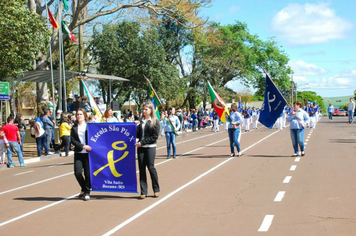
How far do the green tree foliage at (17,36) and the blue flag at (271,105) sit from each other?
30.9ft

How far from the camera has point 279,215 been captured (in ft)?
23.5

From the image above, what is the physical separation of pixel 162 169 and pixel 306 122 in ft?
16.8

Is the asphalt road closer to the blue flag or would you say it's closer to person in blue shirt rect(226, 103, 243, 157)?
person in blue shirt rect(226, 103, 243, 157)

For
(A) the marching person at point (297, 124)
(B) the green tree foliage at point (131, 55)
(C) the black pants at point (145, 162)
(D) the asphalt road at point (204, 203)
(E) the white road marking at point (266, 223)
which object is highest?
(B) the green tree foliage at point (131, 55)

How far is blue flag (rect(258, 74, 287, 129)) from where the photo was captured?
15.6 m

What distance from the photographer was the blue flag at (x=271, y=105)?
15.6 meters

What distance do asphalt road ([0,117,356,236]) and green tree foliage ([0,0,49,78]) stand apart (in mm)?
6052

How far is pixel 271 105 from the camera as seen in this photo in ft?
52.0

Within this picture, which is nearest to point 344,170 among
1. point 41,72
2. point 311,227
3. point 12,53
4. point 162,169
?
point 162,169

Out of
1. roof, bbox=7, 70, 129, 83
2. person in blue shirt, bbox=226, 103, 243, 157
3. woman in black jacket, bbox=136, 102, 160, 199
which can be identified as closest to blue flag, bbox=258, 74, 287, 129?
person in blue shirt, bbox=226, 103, 243, 157

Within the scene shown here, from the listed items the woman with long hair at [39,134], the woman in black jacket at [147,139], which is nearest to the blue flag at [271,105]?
the woman in black jacket at [147,139]

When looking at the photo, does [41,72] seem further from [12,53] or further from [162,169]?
[162,169]

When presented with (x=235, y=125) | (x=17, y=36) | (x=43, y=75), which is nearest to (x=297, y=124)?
(x=235, y=125)

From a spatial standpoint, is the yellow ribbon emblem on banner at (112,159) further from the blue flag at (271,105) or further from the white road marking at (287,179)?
the blue flag at (271,105)
